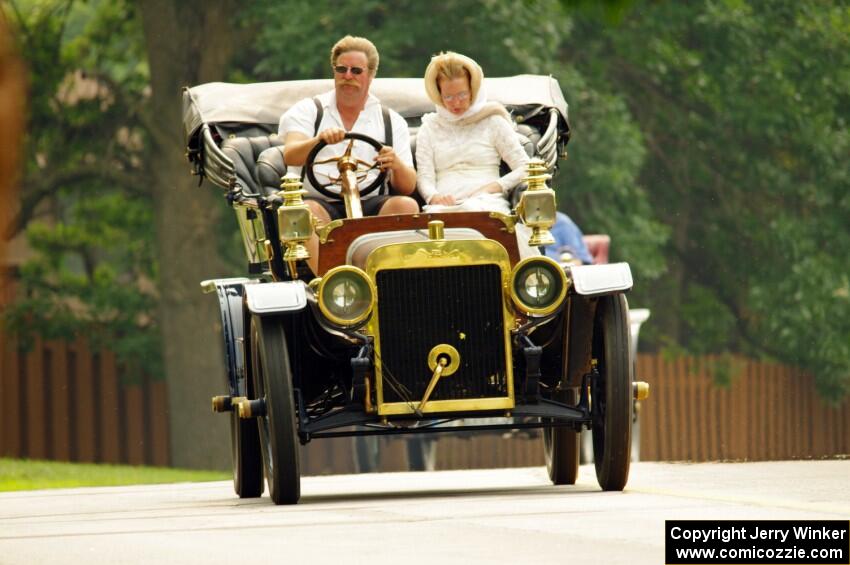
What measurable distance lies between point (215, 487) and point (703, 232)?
55.1 feet

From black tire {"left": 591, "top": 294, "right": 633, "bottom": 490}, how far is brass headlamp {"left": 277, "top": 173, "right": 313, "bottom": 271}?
1289mm

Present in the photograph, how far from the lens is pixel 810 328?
2539 cm

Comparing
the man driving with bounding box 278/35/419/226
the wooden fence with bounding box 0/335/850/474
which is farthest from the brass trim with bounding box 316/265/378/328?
the wooden fence with bounding box 0/335/850/474

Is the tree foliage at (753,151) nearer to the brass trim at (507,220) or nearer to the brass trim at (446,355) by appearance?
the brass trim at (507,220)

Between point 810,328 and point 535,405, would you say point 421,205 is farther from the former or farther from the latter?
point 810,328

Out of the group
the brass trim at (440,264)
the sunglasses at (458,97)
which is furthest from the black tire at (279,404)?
the sunglasses at (458,97)

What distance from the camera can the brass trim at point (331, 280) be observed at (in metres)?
7.81

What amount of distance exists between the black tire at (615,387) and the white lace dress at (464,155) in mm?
1466

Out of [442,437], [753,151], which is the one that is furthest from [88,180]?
[753,151]

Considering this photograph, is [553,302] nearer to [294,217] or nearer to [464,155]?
[294,217]

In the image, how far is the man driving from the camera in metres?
9.10

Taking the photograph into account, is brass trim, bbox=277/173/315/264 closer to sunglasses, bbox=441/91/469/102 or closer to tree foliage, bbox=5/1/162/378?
sunglasses, bbox=441/91/469/102

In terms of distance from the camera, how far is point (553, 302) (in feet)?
25.8

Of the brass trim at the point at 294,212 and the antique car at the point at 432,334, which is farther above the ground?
the brass trim at the point at 294,212
